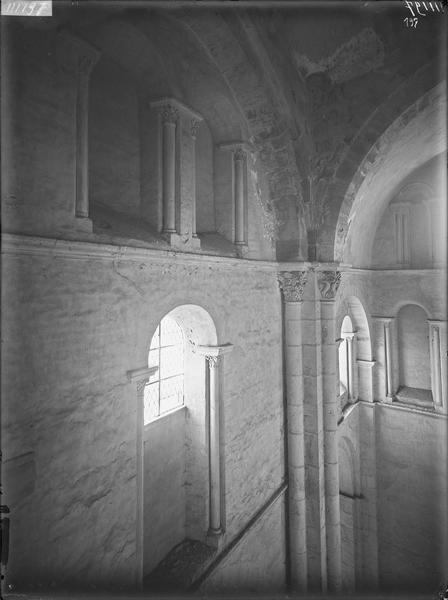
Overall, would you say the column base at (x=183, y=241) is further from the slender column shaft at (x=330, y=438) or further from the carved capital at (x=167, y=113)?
the slender column shaft at (x=330, y=438)

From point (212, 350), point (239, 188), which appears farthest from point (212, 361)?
point (239, 188)

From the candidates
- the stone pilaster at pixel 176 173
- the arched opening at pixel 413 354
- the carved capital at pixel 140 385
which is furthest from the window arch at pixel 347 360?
the carved capital at pixel 140 385

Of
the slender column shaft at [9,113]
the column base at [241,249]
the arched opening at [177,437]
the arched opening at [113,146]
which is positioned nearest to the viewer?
the slender column shaft at [9,113]

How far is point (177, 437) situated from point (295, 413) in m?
2.09

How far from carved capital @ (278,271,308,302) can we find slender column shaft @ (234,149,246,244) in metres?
1.03

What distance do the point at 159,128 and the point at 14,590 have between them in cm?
399

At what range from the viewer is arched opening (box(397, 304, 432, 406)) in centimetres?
872

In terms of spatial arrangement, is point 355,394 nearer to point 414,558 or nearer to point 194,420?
point 414,558

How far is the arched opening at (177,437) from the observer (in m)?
3.97

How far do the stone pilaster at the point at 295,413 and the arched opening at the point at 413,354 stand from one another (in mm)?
4384

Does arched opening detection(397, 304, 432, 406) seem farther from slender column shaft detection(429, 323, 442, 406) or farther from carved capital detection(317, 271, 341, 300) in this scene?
carved capital detection(317, 271, 341, 300)

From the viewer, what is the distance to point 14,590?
2.30 metres

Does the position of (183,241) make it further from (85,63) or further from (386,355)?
(386,355)

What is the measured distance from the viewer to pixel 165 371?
170 inches
